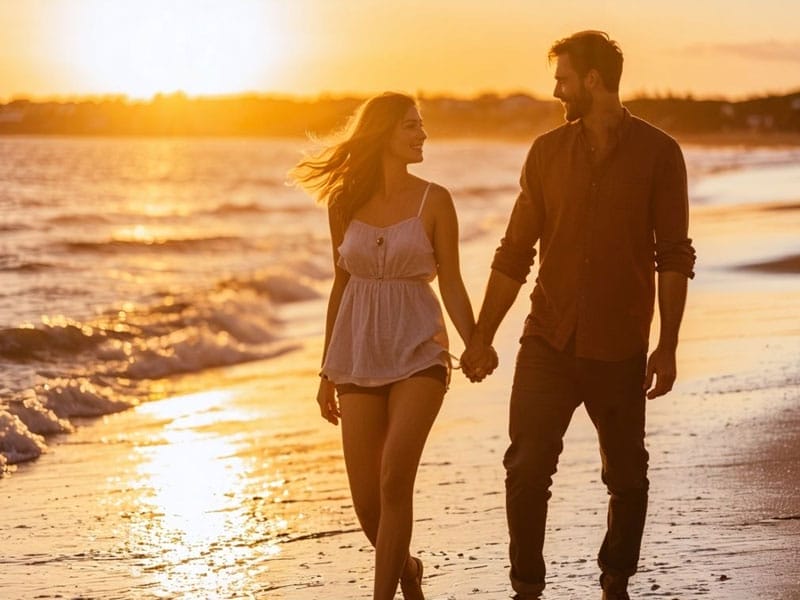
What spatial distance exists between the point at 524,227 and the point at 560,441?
0.79 meters

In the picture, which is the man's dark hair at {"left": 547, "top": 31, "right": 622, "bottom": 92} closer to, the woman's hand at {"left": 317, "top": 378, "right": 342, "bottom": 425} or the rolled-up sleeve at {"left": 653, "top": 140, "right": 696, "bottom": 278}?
the rolled-up sleeve at {"left": 653, "top": 140, "right": 696, "bottom": 278}

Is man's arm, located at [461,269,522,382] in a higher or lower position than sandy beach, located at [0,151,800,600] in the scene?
higher

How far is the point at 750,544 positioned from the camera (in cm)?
595

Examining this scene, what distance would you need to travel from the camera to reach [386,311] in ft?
17.4

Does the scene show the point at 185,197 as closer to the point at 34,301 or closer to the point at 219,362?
the point at 34,301

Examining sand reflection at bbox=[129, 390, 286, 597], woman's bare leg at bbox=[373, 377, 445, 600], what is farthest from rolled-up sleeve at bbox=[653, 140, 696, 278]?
sand reflection at bbox=[129, 390, 286, 597]

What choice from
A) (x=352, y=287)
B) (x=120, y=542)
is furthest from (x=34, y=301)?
(x=352, y=287)

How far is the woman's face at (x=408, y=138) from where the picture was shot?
547 cm

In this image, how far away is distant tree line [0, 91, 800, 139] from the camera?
127m

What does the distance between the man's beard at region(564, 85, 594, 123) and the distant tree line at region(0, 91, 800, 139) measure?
10843 centimetres

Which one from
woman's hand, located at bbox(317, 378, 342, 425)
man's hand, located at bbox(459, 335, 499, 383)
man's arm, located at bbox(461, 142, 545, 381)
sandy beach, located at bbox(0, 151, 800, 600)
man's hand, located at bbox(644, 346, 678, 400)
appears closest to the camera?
man's hand, located at bbox(644, 346, 678, 400)

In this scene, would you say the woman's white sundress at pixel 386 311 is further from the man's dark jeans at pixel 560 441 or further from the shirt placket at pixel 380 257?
the man's dark jeans at pixel 560 441

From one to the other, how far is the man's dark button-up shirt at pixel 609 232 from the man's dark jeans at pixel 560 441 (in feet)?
0.27

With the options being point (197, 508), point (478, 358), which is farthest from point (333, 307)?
point (197, 508)
